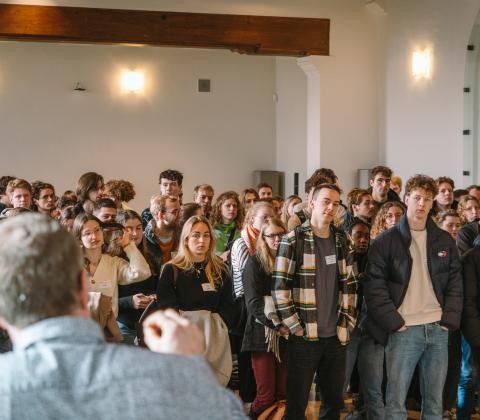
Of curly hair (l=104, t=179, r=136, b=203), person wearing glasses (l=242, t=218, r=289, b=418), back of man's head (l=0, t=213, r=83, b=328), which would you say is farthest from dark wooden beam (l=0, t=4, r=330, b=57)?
back of man's head (l=0, t=213, r=83, b=328)

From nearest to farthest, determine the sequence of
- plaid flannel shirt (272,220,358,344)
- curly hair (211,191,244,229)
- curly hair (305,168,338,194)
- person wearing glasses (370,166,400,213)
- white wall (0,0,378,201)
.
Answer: plaid flannel shirt (272,220,358,344) < curly hair (305,168,338,194) < curly hair (211,191,244,229) < person wearing glasses (370,166,400,213) < white wall (0,0,378,201)

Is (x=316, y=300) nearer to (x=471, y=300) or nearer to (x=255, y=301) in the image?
(x=255, y=301)

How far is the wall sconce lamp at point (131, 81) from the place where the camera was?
11.7m

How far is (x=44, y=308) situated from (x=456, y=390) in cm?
399

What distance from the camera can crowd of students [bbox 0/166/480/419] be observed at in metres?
4.07

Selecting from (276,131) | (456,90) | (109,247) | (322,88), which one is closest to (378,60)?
(322,88)

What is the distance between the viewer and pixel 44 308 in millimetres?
1229

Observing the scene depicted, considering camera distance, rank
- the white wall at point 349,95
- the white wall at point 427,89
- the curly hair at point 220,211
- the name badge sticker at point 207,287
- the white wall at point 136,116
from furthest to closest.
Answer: the white wall at point 136,116
the white wall at point 349,95
the white wall at point 427,89
the curly hair at point 220,211
the name badge sticker at point 207,287

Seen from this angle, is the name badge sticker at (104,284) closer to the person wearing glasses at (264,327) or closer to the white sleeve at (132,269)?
the white sleeve at (132,269)

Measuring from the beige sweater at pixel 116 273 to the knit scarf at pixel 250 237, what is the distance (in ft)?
2.13

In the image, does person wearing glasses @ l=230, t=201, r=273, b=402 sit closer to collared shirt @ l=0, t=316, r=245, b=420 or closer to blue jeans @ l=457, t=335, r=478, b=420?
blue jeans @ l=457, t=335, r=478, b=420

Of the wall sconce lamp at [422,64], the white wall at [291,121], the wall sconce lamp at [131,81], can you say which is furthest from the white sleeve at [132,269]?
the wall sconce lamp at [131,81]

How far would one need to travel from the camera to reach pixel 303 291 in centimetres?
404

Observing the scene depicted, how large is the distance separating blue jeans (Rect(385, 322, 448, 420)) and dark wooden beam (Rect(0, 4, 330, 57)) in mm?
5418
